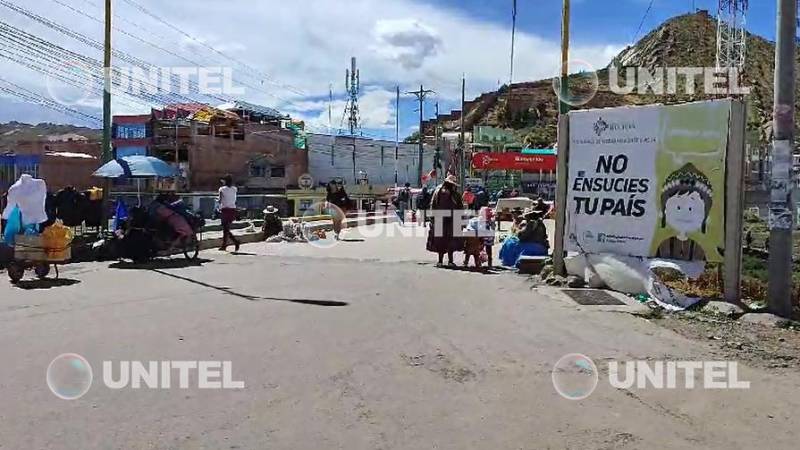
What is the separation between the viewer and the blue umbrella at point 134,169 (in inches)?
629

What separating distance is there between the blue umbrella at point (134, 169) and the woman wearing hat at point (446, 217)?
6517 mm

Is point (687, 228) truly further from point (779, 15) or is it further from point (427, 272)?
point (427, 272)

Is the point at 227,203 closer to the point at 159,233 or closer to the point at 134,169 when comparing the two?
the point at 134,169

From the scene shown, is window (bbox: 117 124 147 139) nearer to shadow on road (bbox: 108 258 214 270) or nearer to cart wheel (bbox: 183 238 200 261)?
cart wheel (bbox: 183 238 200 261)

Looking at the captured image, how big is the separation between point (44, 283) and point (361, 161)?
6354 cm

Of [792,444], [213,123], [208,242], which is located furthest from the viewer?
[213,123]

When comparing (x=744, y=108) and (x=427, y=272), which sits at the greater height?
(x=744, y=108)

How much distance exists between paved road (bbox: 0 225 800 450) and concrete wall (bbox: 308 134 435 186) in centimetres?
5745

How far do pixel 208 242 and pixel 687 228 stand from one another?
12360 millimetres

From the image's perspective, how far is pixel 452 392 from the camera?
5492 millimetres

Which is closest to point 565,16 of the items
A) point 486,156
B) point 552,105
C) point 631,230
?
point 631,230

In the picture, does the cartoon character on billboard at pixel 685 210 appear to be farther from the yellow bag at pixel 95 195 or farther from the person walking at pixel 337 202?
the person walking at pixel 337 202

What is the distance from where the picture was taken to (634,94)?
2463 inches
